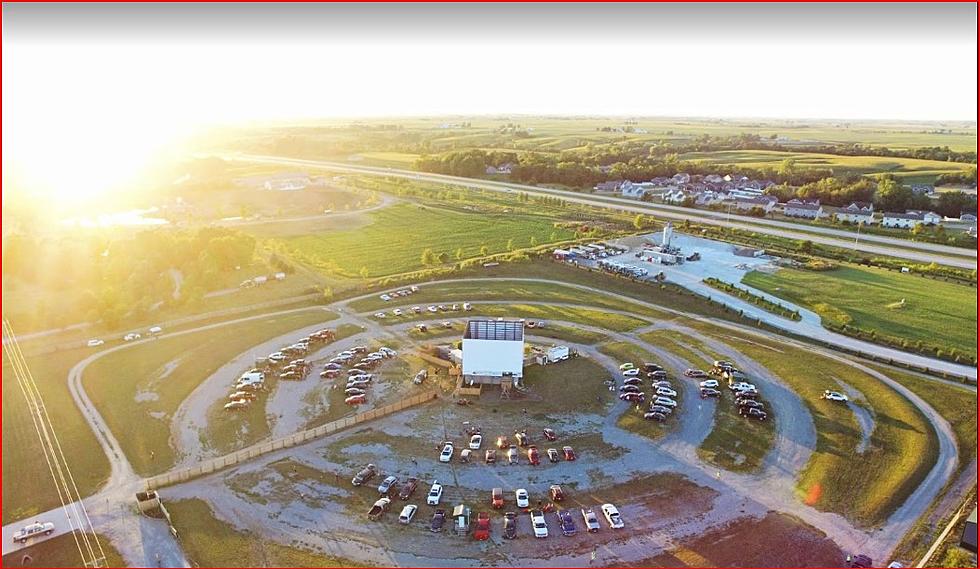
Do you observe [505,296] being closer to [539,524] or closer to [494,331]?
[494,331]

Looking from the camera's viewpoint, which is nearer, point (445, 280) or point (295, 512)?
point (295, 512)

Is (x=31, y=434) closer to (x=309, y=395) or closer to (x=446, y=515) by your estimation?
(x=309, y=395)

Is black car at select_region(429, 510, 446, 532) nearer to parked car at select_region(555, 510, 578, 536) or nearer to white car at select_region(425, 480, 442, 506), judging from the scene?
white car at select_region(425, 480, 442, 506)

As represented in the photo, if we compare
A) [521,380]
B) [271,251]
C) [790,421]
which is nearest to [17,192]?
[271,251]

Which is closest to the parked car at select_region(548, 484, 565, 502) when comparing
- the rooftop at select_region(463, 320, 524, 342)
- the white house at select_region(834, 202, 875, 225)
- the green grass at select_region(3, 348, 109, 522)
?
the rooftop at select_region(463, 320, 524, 342)

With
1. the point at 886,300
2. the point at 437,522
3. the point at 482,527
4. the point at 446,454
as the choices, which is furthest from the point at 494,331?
the point at 886,300
